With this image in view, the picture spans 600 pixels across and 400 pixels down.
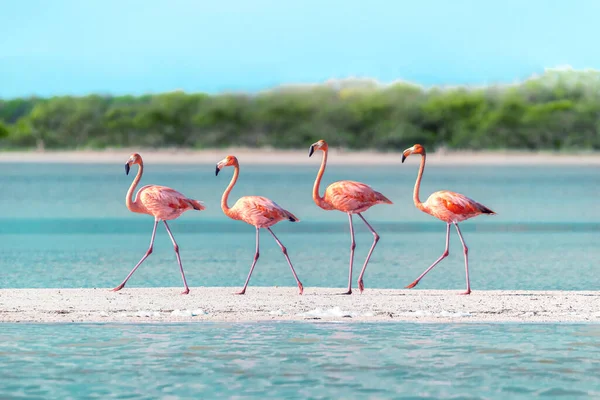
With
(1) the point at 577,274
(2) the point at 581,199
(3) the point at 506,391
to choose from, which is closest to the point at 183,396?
(3) the point at 506,391

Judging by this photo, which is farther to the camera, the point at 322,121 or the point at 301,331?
the point at 322,121

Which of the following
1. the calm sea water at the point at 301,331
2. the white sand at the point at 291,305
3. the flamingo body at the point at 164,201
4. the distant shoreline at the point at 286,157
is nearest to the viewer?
the calm sea water at the point at 301,331

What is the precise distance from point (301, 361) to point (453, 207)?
3.76 meters

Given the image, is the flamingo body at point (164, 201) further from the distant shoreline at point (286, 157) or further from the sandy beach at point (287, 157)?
the sandy beach at point (287, 157)

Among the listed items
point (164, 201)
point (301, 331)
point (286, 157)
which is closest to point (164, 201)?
point (164, 201)

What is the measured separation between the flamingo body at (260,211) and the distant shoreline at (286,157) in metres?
63.9

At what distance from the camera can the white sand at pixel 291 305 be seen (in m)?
11.4

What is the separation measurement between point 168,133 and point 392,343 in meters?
84.9

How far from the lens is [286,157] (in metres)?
86.2

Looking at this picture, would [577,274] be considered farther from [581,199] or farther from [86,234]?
[581,199]

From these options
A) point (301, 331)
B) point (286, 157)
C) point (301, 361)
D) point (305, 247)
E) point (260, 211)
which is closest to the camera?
point (301, 361)

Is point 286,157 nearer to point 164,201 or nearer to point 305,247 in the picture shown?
point 305,247

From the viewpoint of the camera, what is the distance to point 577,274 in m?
15.5

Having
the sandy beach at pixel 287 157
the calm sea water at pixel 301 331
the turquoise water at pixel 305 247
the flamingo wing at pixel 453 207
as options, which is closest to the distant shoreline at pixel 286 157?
the sandy beach at pixel 287 157
